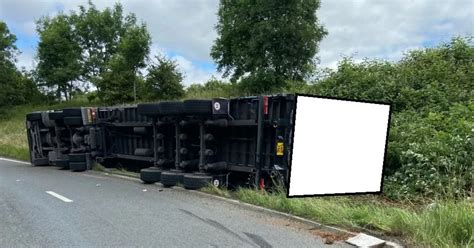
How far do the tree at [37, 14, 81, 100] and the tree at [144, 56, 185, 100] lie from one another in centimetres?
1997

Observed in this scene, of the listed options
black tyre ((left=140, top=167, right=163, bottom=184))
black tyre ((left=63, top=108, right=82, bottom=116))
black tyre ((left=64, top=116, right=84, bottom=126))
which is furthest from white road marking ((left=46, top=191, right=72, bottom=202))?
black tyre ((left=63, top=108, right=82, bottom=116))

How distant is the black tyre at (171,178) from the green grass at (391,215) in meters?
1.88

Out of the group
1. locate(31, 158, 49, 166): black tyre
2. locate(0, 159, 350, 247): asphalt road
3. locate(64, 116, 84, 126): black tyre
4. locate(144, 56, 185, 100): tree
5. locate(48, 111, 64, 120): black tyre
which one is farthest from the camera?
locate(144, 56, 185, 100): tree

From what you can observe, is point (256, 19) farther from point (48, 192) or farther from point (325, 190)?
point (325, 190)

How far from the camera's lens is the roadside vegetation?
624 cm

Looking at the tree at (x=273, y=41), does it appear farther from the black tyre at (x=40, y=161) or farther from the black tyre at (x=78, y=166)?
the black tyre at (x=78, y=166)

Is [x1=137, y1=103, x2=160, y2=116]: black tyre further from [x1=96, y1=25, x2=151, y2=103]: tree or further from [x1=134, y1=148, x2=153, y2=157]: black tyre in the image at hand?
[x1=96, y1=25, x2=151, y2=103]: tree

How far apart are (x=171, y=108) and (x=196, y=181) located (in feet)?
6.50

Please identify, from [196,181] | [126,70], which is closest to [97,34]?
[126,70]

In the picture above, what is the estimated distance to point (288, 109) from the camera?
9344 millimetres

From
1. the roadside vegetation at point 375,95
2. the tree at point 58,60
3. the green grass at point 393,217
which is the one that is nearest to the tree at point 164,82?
the roadside vegetation at point 375,95

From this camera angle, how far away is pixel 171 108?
11.1 meters

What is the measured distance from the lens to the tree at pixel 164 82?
32750 mm

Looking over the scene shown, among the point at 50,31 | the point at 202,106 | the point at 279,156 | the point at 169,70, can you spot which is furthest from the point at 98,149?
the point at 50,31
